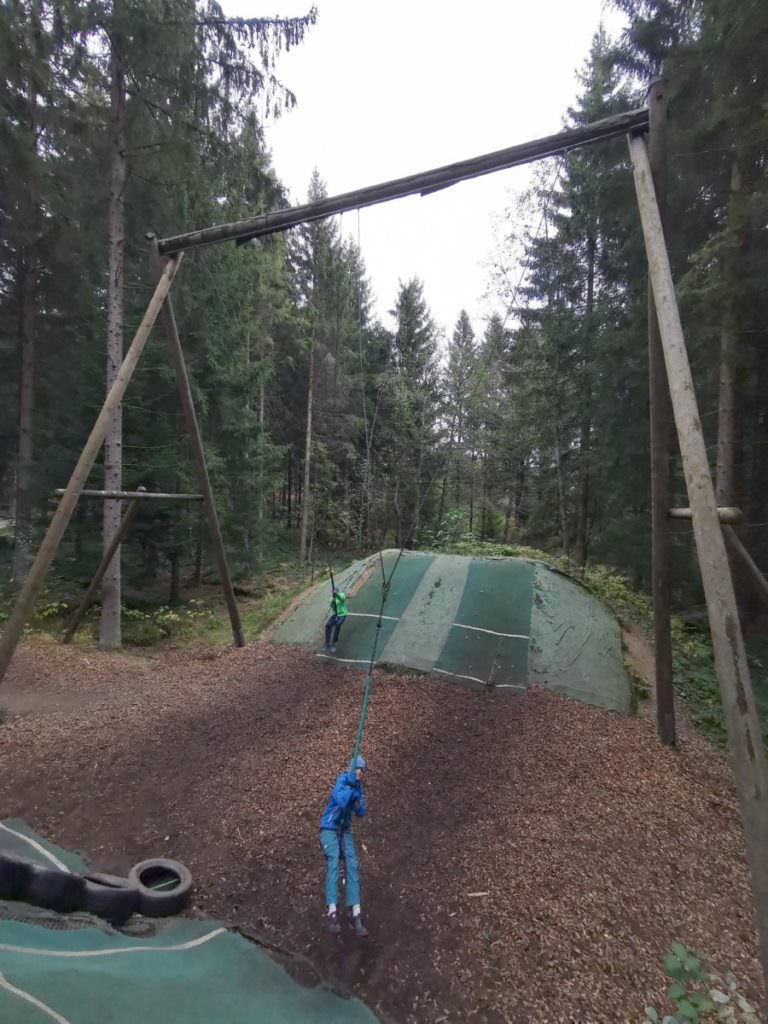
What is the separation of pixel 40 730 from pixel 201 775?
209 cm

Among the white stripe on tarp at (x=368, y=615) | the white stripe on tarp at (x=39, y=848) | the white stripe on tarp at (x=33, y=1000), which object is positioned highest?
the white stripe on tarp at (x=368, y=615)

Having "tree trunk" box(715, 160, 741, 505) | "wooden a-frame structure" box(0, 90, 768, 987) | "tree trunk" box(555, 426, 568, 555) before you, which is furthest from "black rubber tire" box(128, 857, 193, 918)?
"tree trunk" box(555, 426, 568, 555)

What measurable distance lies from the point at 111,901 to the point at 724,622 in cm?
376

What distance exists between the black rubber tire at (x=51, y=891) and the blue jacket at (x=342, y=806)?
1406 millimetres

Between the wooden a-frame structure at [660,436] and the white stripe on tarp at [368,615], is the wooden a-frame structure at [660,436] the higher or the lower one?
the higher one

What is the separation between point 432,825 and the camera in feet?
13.3

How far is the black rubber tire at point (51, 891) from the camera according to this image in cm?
279

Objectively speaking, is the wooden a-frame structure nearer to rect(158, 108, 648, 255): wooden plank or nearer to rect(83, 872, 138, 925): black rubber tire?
rect(158, 108, 648, 255): wooden plank

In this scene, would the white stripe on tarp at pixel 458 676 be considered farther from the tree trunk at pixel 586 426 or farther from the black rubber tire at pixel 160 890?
the tree trunk at pixel 586 426

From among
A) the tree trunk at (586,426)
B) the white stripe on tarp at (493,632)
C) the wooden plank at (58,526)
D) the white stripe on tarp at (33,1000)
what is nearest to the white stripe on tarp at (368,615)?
the white stripe on tarp at (493,632)

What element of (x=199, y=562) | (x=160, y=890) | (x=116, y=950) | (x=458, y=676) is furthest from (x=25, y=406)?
(x=116, y=950)

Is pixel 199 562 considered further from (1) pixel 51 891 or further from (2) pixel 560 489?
(1) pixel 51 891

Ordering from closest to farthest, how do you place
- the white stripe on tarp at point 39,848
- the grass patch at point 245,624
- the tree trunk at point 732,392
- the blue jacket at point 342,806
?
1. the blue jacket at point 342,806
2. the white stripe on tarp at point 39,848
3. the tree trunk at point 732,392
4. the grass patch at point 245,624

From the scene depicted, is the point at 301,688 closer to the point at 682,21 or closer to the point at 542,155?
the point at 542,155
